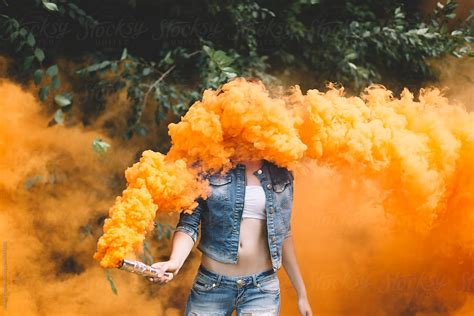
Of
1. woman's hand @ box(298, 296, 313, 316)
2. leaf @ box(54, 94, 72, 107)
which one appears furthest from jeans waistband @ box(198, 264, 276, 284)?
leaf @ box(54, 94, 72, 107)

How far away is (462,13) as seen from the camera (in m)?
5.19

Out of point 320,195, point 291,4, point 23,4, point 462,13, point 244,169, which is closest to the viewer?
point 244,169

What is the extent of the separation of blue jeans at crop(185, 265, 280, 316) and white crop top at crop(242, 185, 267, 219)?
0.89 ft

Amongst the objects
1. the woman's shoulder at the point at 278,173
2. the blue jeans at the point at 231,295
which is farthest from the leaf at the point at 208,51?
the blue jeans at the point at 231,295

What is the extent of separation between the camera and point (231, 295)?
10.2 ft

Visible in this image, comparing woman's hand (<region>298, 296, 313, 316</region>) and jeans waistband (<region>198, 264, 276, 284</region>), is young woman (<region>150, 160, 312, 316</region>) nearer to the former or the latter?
jeans waistband (<region>198, 264, 276, 284</region>)

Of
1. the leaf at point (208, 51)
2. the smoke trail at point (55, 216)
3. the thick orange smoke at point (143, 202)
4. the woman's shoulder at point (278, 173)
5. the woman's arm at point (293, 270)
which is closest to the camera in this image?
the thick orange smoke at point (143, 202)

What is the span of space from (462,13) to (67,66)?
114 inches

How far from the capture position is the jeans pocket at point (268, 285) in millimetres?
3137

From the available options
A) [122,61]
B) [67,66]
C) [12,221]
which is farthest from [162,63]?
[12,221]

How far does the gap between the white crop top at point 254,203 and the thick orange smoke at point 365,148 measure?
15cm

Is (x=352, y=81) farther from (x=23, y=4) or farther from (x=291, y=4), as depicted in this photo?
(x=23, y=4)

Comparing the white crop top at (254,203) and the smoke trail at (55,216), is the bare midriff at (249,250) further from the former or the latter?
the smoke trail at (55,216)

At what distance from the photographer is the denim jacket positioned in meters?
3.07
